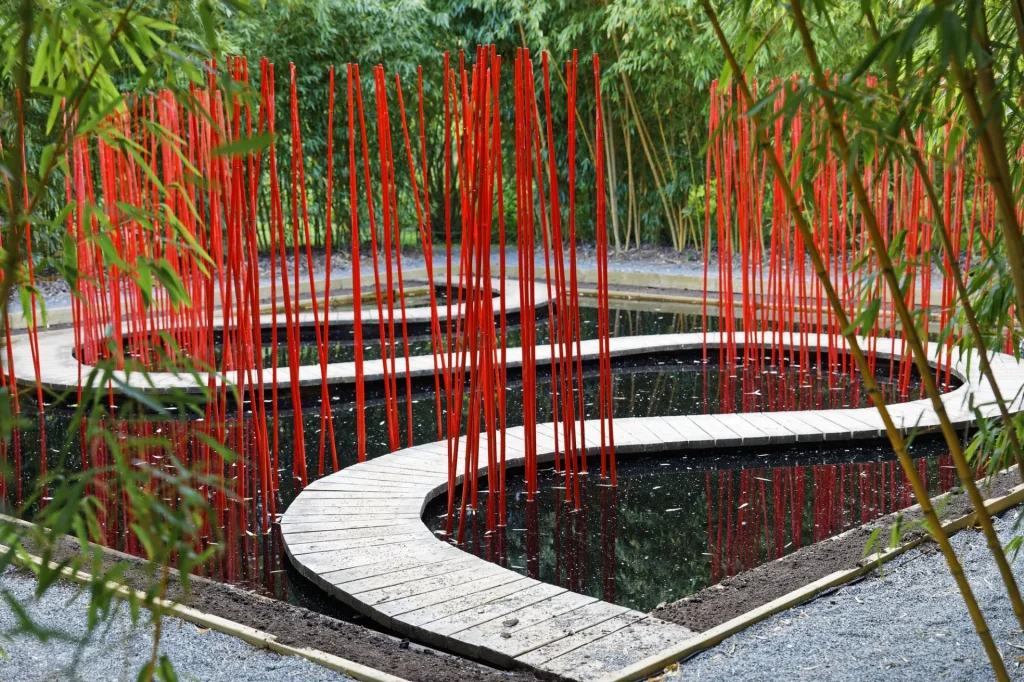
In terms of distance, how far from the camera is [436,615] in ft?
6.75

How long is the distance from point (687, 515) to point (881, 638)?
0.91 m

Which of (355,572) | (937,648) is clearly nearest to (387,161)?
(355,572)

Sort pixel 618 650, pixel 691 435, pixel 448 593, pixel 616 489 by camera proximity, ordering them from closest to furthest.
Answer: pixel 618 650 → pixel 448 593 → pixel 616 489 → pixel 691 435

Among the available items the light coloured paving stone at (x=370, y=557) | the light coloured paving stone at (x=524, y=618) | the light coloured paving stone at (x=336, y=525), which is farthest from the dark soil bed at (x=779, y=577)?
the light coloured paving stone at (x=336, y=525)

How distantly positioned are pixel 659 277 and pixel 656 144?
1693 mm

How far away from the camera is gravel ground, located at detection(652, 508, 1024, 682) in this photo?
1.79m

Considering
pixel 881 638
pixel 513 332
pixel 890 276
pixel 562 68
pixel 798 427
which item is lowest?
pixel 881 638

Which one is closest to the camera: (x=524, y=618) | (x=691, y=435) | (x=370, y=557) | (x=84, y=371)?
(x=524, y=618)

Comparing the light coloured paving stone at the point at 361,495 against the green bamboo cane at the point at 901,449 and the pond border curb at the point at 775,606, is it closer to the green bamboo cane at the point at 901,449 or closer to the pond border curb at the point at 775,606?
the pond border curb at the point at 775,606

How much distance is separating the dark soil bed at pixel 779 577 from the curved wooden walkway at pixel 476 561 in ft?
0.33

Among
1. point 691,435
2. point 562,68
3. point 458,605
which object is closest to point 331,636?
point 458,605

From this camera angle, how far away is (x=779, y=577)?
2285 millimetres

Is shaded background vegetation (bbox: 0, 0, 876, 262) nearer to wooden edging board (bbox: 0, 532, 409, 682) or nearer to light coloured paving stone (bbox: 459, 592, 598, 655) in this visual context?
light coloured paving stone (bbox: 459, 592, 598, 655)

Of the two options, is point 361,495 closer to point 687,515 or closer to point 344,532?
point 344,532
